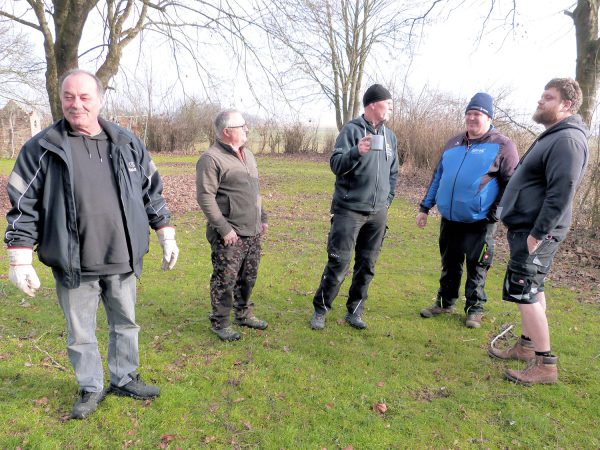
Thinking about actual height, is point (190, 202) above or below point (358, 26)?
below

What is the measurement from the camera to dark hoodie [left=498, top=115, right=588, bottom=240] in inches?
107

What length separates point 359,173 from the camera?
3.54 metres

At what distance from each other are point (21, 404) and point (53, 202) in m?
1.45

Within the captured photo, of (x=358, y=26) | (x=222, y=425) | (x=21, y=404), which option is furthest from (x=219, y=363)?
(x=358, y=26)

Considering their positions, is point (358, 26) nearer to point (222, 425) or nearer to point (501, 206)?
point (501, 206)

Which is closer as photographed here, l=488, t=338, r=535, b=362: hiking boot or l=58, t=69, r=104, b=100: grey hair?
l=58, t=69, r=104, b=100: grey hair

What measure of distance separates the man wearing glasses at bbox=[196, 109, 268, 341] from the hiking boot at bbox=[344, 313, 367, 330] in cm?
107

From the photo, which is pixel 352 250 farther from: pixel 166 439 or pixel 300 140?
pixel 300 140

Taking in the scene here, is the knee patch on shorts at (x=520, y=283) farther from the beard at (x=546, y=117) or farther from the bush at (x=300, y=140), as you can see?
the bush at (x=300, y=140)

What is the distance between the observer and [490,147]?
3715 millimetres

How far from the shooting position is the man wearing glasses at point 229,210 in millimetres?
3252

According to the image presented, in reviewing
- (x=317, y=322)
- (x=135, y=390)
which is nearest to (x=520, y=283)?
(x=317, y=322)

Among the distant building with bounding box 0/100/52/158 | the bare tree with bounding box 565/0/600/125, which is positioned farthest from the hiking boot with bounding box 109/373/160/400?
the distant building with bounding box 0/100/52/158

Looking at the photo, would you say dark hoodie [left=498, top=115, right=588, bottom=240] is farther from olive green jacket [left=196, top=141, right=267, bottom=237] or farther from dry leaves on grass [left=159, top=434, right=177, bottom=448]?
dry leaves on grass [left=159, top=434, right=177, bottom=448]
